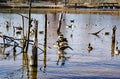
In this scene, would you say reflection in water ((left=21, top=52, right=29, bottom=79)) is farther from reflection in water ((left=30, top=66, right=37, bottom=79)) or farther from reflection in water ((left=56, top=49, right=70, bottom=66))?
reflection in water ((left=56, top=49, right=70, bottom=66))

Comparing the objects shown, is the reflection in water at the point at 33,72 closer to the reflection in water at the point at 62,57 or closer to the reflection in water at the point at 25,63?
the reflection in water at the point at 25,63

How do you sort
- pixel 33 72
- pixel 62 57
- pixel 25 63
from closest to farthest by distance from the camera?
pixel 33 72 → pixel 25 63 → pixel 62 57

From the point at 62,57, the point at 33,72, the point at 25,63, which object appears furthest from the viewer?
the point at 62,57

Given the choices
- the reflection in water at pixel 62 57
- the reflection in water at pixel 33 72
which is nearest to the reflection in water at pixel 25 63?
the reflection in water at pixel 33 72

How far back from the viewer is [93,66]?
2802 centimetres

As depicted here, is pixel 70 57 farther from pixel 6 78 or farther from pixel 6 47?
pixel 6 78

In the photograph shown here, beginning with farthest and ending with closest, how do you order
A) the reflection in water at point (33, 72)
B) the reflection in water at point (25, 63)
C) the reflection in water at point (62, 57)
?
the reflection in water at point (62, 57) → the reflection in water at point (25, 63) → the reflection in water at point (33, 72)

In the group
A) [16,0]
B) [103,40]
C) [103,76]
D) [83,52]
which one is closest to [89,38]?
[103,40]

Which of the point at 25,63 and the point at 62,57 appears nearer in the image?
the point at 25,63

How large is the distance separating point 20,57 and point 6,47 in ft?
13.4

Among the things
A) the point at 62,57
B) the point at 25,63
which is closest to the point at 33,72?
the point at 25,63

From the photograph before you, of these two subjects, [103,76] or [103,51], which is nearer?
[103,76]

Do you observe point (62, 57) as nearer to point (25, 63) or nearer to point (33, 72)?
point (25, 63)

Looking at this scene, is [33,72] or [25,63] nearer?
[33,72]
